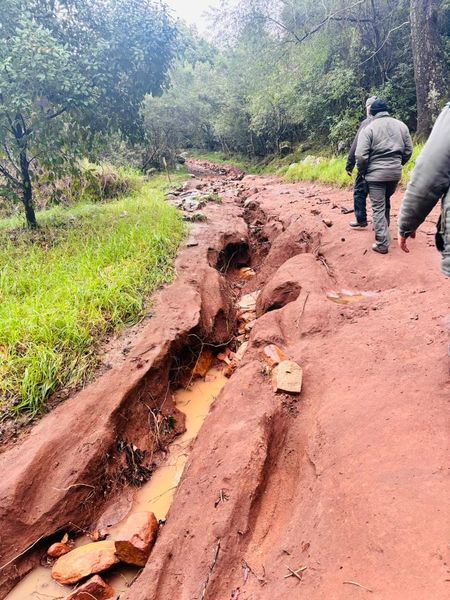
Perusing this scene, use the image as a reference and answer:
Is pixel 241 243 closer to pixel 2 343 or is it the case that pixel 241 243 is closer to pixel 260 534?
pixel 2 343

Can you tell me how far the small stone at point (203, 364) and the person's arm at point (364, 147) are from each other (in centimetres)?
292

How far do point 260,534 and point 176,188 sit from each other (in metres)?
12.4

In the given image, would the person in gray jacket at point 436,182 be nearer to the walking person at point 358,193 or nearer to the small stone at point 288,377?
the small stone at point 288,377

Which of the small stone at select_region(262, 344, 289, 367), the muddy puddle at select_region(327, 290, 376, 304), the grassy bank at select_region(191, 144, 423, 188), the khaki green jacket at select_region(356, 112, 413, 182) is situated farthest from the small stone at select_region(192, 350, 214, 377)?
the grassy bank at select_region(191, 144, 423, 188)

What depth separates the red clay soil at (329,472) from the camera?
5.05 ft

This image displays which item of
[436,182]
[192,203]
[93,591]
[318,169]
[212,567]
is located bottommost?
[93,591]

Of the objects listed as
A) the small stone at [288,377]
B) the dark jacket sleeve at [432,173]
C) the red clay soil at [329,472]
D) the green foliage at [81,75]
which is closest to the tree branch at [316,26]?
the green foliage at [81,75]

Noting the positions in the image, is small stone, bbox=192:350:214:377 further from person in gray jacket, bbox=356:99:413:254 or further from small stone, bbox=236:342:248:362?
person in gray jacket, bbox=356:99:413:254

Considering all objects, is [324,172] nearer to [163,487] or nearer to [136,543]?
[163,487]

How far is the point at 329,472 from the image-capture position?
6.55ft

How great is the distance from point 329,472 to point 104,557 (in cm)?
144

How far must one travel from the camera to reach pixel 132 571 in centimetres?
223

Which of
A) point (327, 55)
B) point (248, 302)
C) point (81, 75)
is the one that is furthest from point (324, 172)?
point (81, 75)

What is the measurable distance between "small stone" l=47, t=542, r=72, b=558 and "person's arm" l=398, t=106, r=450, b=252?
10.0 feet
